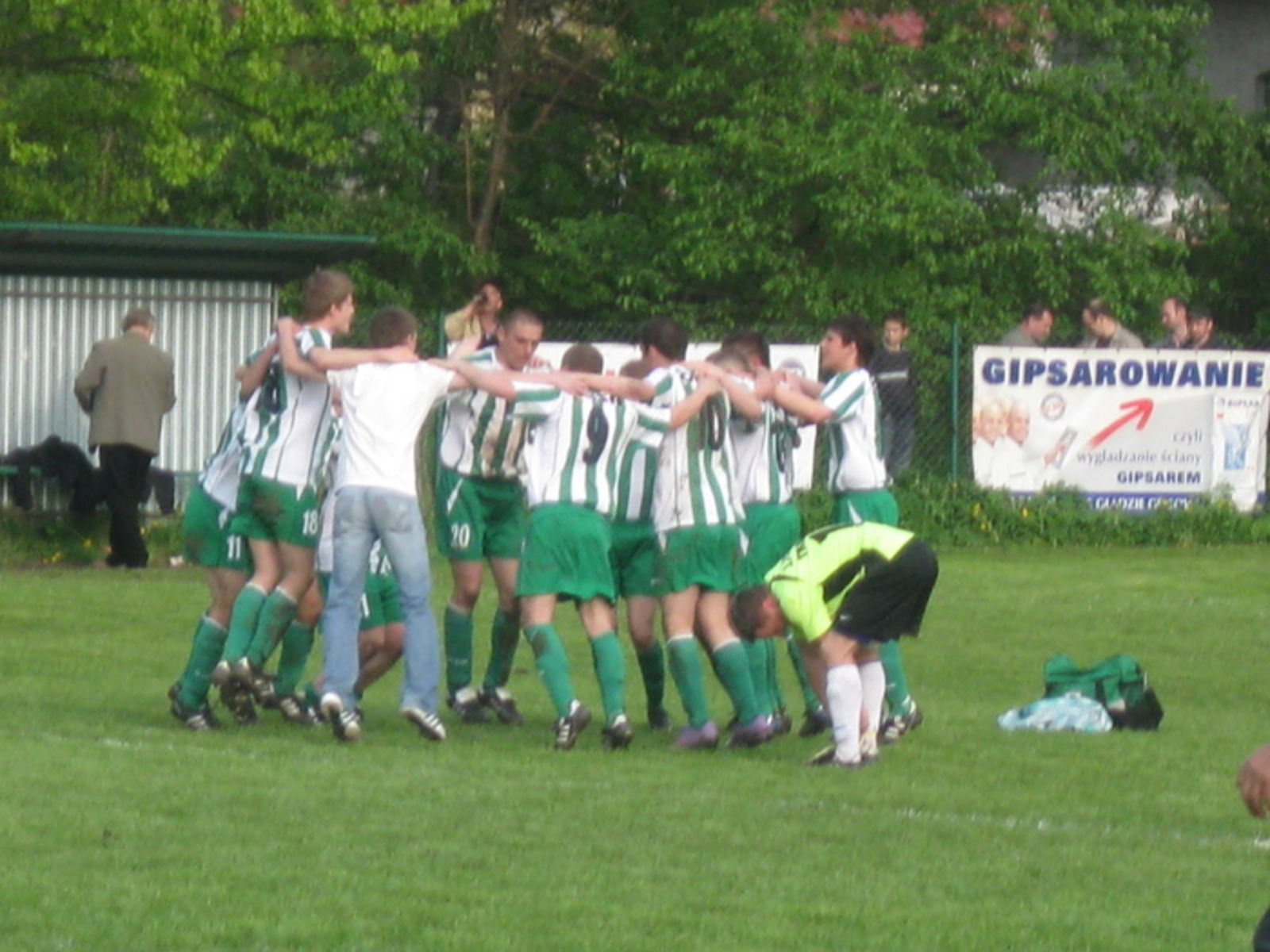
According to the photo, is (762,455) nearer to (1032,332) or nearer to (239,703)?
(239,703)

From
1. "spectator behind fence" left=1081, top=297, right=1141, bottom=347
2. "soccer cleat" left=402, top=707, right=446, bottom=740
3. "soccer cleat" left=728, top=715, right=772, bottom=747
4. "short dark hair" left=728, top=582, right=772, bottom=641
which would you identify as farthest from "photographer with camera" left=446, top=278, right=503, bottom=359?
"spectator behind fence" left=1081, top=297, right=1141, bottom=347

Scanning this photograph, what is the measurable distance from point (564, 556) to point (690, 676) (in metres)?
0.75

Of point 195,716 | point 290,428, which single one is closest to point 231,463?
point 290,428

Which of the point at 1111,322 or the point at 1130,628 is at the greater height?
the point at 1111,322

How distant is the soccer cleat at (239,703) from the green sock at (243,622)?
0.13m

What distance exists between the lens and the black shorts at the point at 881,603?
31.7 ft

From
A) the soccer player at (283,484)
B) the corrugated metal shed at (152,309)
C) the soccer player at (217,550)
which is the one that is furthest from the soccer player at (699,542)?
the corrugated metal shed at (152,309)

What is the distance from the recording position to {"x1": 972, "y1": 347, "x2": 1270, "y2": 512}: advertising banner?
72.8 feet

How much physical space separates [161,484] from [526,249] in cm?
1075

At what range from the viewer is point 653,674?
11.0 meters

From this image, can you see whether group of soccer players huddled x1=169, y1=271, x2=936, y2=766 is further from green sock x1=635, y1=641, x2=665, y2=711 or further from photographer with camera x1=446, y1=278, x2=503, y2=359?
photographer with camera x1=446, y1=278, x2=503, y2=359

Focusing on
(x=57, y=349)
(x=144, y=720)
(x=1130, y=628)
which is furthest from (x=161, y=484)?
(x=144, y=720)

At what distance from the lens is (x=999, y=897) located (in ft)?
23.1

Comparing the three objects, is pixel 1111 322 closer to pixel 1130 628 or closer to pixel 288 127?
pixel 1130 628
